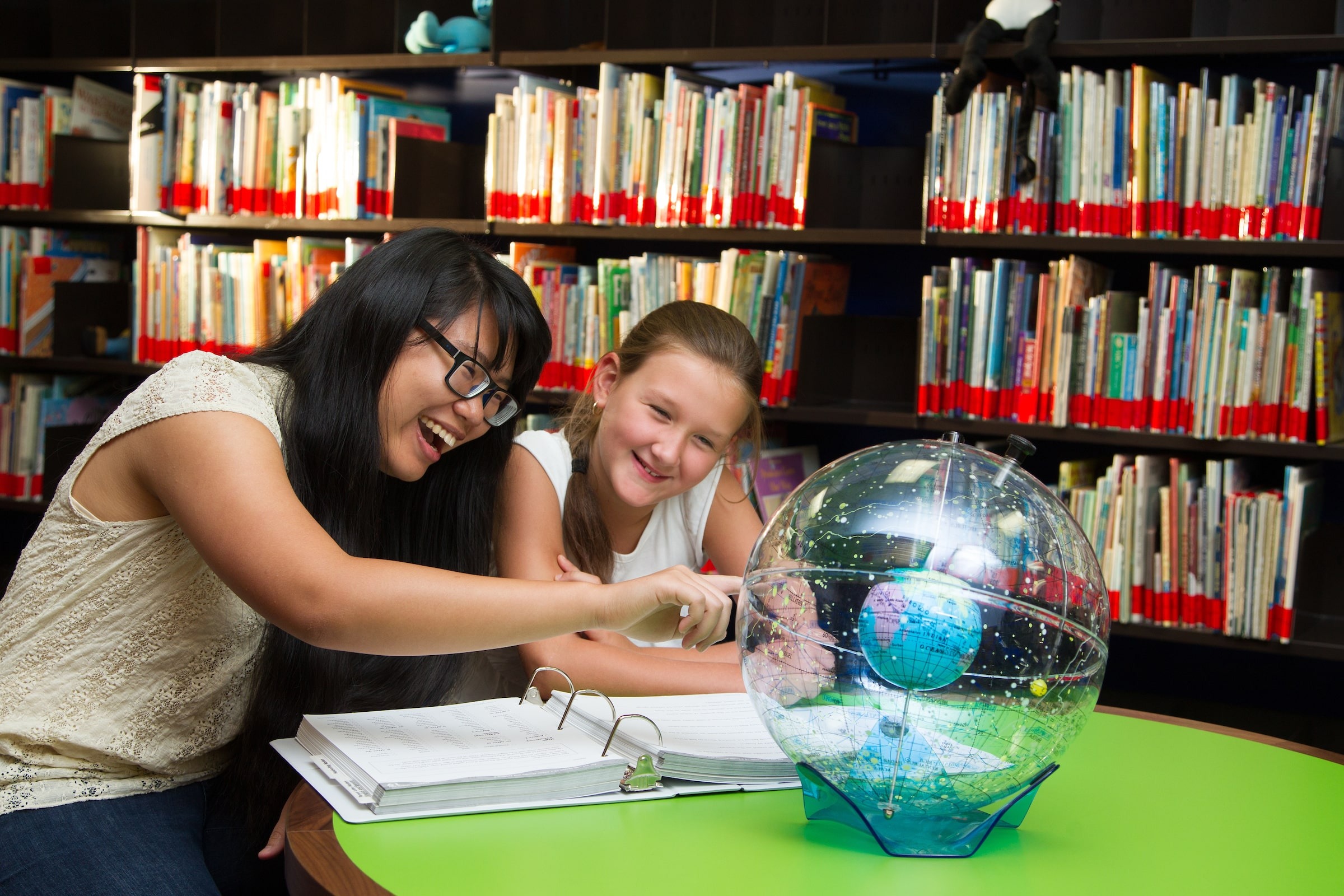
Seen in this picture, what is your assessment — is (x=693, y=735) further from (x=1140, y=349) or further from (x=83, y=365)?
(x=83, y=365)

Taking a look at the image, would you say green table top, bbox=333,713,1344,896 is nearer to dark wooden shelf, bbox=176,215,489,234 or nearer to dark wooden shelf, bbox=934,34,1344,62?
dark wooden shelf, bbox=934,34,1344,62

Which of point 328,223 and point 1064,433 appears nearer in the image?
point 1064,433

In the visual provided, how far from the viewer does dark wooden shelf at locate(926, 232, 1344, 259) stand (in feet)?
8.26

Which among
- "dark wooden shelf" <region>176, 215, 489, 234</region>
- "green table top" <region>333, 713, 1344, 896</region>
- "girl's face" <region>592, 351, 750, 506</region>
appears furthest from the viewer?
"dark wooden shelf" <region>176, 215, 489, 234</region>

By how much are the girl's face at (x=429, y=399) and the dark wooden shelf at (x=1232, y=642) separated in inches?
69.0

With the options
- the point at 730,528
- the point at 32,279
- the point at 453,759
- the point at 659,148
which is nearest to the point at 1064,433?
the point at 730,528

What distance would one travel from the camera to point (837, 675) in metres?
1.01

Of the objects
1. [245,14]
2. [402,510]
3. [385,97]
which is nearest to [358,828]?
[402,510]

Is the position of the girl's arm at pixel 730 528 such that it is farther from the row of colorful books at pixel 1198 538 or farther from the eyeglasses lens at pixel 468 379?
the row of colorful books at pixel 1198 538

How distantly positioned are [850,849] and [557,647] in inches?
25.8

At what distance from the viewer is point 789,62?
117 inches

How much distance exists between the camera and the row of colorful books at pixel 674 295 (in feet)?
9.70

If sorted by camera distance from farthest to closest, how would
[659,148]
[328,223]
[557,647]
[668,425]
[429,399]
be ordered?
[328,223] → [659,148] → [668,425] → [557,647] → [429,399]

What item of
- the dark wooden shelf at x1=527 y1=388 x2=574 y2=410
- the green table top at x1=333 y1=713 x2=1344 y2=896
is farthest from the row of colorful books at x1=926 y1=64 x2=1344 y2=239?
the green table top at x1=333 y1=713 x2=1344 y2=896
